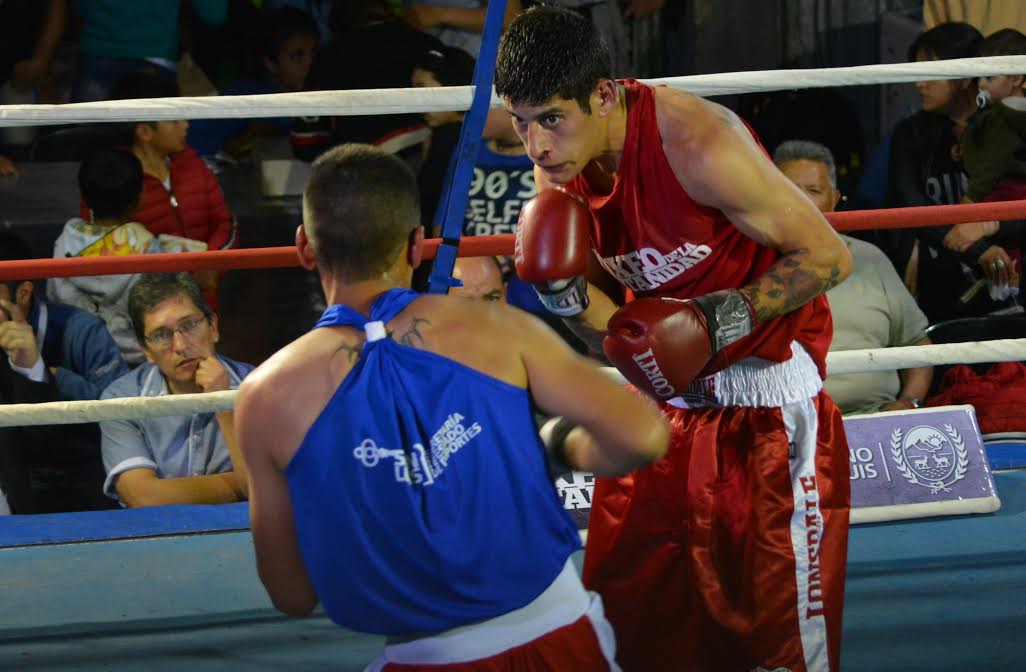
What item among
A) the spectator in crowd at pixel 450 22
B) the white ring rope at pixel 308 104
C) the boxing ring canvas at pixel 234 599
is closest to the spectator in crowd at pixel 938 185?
the boxing ring canvas at pixel 234 599

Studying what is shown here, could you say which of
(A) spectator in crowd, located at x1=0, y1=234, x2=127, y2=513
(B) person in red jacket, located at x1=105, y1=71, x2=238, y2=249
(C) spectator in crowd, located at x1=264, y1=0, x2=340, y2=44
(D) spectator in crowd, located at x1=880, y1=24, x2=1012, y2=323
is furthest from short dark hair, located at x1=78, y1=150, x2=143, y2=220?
(D) spectator in crowd, located at x1=880, y1=24, x2=1012, y2=323

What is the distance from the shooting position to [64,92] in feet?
14.1

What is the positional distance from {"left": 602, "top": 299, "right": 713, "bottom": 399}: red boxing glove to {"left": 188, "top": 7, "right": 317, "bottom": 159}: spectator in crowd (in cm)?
271

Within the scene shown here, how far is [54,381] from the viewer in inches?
120

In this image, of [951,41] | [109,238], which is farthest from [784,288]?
[951,41]

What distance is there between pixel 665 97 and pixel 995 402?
58.5 inches

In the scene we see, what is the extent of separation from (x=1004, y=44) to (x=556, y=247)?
2.37 m

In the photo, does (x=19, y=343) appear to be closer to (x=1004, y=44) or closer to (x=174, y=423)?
(x=174, y=423)

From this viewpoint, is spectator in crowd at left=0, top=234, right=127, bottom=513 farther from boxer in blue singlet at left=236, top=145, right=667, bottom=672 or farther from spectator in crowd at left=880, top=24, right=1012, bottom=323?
spectator in crowd at left=880, top=24, right=1012, bottom=323

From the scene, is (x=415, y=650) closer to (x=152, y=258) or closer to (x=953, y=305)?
(x=152, y=258)

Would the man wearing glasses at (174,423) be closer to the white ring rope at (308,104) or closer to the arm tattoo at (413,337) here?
the white ring rope at (308,104)

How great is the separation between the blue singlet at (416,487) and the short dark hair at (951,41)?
288 centimetres

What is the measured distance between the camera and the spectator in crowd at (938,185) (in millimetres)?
3549

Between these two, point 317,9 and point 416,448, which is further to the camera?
point 317,9
